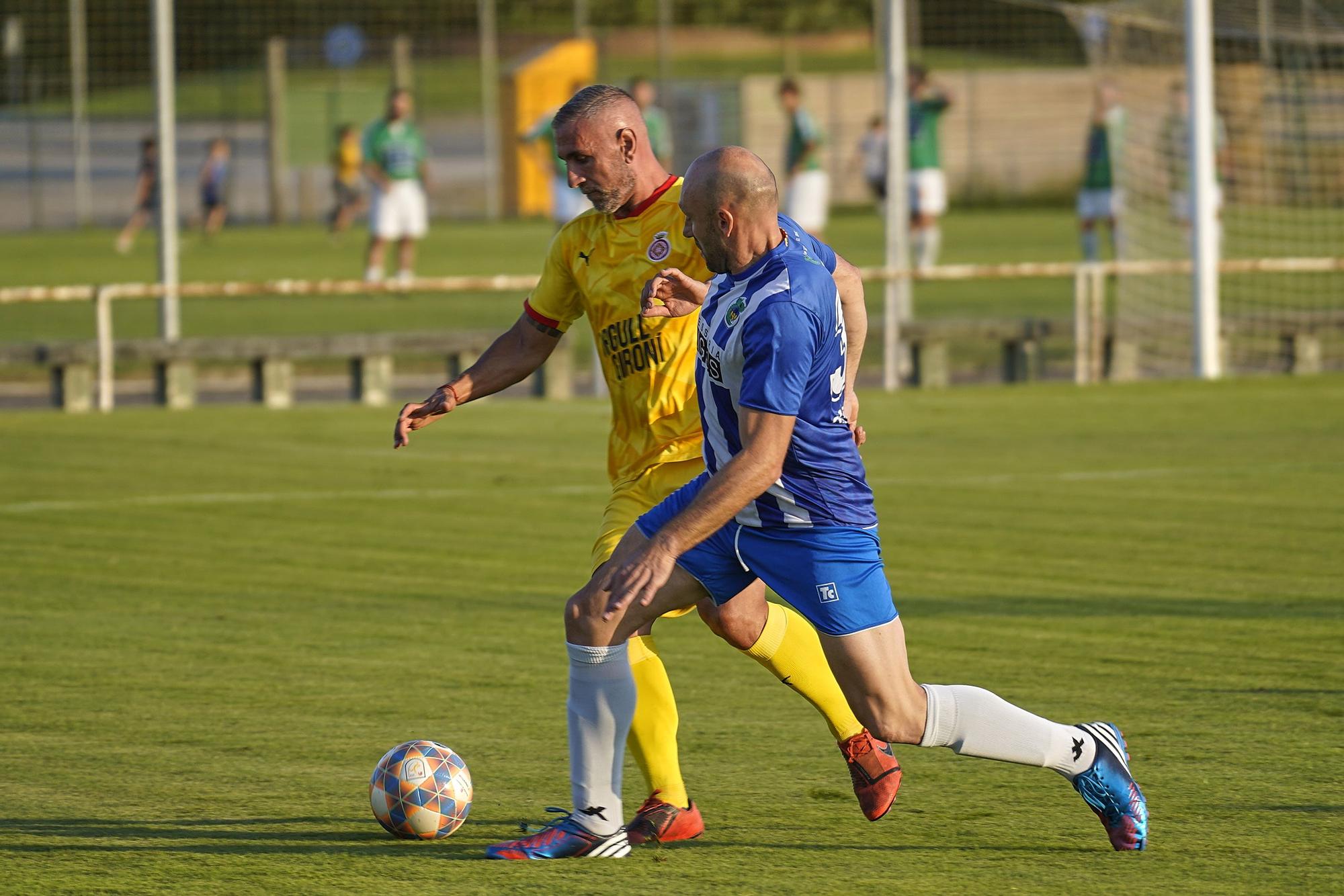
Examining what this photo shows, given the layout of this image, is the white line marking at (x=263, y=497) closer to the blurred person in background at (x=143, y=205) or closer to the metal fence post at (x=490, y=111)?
the blurred person in background at (x=143, y=205)

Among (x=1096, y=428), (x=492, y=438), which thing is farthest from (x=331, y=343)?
(x=1096, y=428)

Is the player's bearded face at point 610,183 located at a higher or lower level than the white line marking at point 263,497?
higher

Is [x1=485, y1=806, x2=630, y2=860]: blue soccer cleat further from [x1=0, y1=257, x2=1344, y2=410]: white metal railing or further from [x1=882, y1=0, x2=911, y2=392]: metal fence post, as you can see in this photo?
[x1=882, y1=0, x2=911, y2=392]: metal fence post

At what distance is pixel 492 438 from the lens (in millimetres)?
13875

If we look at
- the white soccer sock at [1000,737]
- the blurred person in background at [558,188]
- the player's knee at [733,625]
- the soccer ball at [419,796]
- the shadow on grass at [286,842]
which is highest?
the blurred person in background at [558,188]

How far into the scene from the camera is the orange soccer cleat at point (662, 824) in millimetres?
4871

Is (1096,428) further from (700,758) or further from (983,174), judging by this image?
(983,174)

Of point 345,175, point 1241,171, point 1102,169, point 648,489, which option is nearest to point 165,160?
point 1102,169

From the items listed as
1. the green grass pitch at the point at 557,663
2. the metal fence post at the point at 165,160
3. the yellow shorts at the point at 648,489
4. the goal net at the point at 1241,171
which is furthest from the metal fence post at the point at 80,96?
the yellow shorts at the point at 648,489

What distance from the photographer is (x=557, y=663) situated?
7.09m

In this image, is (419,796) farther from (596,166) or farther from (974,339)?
(974,339)

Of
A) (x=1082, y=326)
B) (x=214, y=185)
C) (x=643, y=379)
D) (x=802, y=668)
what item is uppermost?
→ (x=214, y=185)

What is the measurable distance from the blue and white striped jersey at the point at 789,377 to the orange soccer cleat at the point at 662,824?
2.63 ft

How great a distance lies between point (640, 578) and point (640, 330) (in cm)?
134
